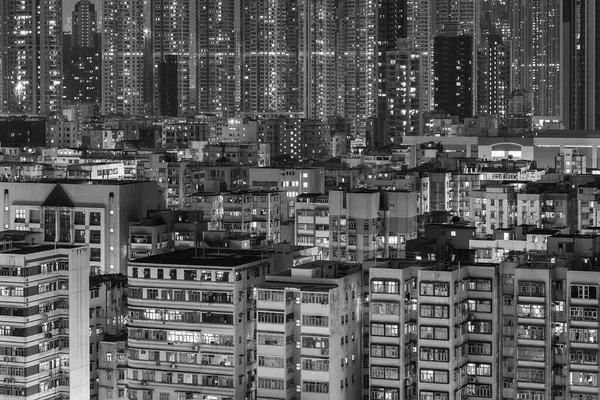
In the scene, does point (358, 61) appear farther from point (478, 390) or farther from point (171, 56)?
point (478, 390)

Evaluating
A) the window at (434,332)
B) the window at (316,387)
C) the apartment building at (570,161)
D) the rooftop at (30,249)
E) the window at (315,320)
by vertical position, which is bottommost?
the window at (316,387)

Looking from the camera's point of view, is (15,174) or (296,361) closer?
(296,361)

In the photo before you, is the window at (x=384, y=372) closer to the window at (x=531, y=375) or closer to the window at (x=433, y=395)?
the window at (x=433, y=395)

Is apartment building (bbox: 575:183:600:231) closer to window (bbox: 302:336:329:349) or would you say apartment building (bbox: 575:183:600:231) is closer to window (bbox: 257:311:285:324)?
window (bbox: 302:336:329:349)

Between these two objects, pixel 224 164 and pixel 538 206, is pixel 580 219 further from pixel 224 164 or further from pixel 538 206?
pixel 224 164

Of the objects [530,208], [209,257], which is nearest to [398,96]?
[530,208]

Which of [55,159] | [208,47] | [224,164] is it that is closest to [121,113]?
[208,47]

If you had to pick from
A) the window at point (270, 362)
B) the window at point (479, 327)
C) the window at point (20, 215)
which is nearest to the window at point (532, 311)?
the window at point (479, 327)
